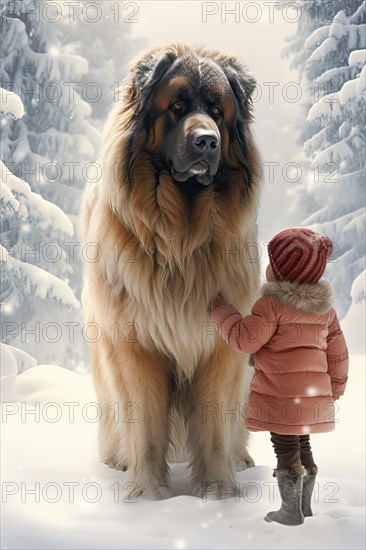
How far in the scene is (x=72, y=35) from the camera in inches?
→ 270

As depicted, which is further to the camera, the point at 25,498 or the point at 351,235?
the point at 351,235

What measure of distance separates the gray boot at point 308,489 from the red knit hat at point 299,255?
0.66 m

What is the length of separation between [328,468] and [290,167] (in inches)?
148

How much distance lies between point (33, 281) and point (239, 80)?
12.2 feet

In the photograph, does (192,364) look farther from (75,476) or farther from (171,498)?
(75,476)

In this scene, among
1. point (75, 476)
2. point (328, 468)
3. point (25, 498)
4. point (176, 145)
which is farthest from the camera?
point (328, 468)

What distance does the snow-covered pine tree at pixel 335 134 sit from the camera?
21.9 ft

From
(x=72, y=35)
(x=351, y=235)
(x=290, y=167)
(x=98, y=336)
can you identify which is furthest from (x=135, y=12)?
(x=98, y=336)

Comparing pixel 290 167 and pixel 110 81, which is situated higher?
pixel 110 81

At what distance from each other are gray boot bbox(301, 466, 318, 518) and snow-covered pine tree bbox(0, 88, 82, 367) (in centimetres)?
396

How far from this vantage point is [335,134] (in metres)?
6.70

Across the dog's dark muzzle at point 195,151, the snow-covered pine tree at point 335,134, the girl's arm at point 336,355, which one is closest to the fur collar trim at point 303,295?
the girl's arm at point 336,355

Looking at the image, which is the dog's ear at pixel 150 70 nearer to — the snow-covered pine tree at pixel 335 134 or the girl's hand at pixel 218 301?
the girl's hand at pixel 218 301

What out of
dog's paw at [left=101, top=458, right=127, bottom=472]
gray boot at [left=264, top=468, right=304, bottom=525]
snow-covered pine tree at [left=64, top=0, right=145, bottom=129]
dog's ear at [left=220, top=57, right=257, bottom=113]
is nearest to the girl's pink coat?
gray boot at [left=264, top=468, right=304, bottom=525]
